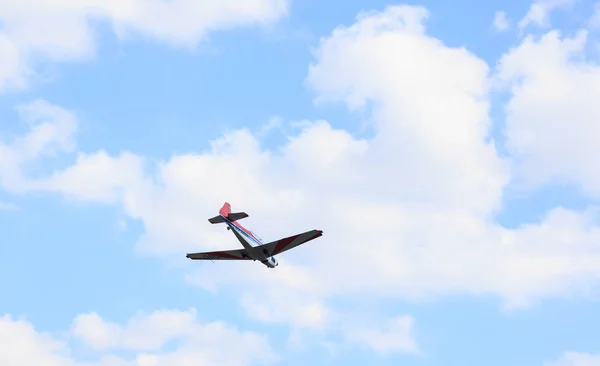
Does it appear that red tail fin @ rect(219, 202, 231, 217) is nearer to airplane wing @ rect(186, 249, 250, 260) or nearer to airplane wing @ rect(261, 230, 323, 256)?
airplane wing @ rect(186, 249, 250, 260)

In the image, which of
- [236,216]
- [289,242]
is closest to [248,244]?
[236,216]

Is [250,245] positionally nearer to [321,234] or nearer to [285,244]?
[285,244]

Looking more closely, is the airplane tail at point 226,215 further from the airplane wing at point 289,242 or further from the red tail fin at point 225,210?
the airplane wing at point 289,242

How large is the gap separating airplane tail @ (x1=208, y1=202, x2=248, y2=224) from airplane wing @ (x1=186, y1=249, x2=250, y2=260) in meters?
3.60

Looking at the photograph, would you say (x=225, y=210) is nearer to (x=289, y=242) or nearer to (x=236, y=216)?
(x=236, y=216)

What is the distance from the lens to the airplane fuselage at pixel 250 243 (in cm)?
8419

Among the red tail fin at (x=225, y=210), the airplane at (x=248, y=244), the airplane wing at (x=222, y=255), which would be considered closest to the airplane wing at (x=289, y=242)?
the airplane at (x=248, y=244)

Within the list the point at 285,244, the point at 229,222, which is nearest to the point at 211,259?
the point at 229,222

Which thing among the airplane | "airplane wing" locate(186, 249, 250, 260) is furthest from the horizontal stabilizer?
"airplane wing" locate(186, 249, 250, 260)

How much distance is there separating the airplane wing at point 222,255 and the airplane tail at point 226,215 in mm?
3602

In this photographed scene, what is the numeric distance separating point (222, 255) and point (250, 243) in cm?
460

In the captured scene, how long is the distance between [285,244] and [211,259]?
42.2 feet

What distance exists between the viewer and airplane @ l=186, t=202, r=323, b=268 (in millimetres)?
81438

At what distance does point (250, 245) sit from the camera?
85.2m
